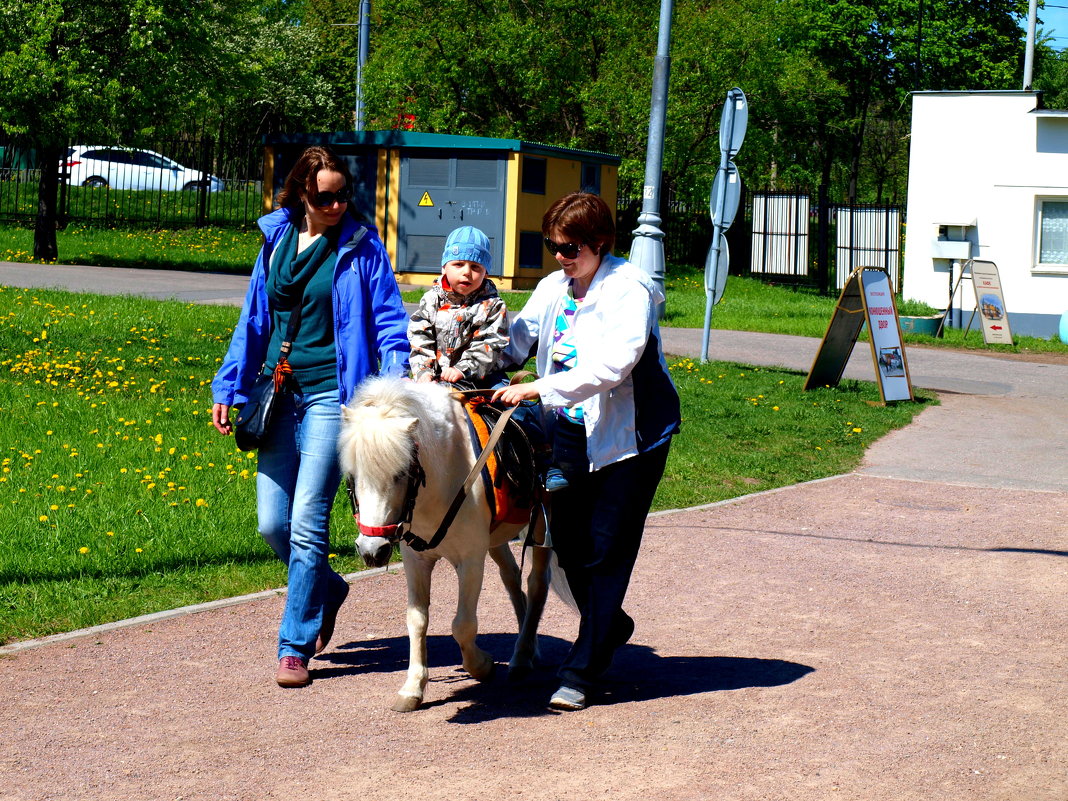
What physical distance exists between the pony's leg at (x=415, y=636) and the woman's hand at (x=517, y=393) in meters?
0.69

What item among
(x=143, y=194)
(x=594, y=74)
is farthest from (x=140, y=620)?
(x=143, y=194)

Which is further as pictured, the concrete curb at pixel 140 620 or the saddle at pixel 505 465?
the concrete curb at pixel 140 620

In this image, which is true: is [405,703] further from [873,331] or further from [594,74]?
[594,74]

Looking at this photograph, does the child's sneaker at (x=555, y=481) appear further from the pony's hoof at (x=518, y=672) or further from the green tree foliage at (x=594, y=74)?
the green tree foliage at (x=594, y=74)

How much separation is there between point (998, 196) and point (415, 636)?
2070 cm

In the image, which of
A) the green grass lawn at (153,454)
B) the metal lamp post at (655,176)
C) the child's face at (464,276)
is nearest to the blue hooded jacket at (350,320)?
the child's face at (464,276)

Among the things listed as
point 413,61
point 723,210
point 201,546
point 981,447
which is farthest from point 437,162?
point 201,546

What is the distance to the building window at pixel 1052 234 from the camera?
75.7 feet

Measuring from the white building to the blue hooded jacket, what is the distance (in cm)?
1951

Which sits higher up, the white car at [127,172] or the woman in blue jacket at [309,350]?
the white car at [127,172]

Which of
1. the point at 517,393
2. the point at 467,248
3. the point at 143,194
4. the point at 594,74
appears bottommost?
the point at 517,393

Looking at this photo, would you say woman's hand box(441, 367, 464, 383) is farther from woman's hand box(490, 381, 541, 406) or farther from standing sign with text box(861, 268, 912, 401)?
standing sign with text box(861, 268, 912, 401)

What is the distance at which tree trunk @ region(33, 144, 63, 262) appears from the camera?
1005 inches

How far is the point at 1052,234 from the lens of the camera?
76.0 ft
